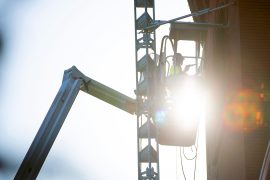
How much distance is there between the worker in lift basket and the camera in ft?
29.3

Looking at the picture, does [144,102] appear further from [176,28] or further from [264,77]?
[264,77]

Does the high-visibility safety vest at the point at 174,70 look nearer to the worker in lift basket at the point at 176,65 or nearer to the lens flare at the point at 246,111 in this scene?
the worker in lift basket at the point at 176,65

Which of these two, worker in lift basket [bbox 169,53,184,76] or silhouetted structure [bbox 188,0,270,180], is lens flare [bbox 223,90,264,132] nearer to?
silhouetted structure [bbox 188,0,270,180]

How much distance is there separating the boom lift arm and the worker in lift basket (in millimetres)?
2206

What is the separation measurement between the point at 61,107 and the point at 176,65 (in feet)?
10.1

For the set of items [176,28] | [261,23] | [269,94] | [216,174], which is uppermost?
[176,28]

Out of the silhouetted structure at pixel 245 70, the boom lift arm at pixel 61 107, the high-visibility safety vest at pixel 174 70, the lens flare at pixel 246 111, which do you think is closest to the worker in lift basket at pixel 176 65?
the high-visibility safety vest at pixel 174 70

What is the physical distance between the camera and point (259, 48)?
782cm

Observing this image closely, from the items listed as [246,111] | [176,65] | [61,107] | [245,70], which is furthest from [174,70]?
[61,107]

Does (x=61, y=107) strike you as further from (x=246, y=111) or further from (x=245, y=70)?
(x=246, y=111)

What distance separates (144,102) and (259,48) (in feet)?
10.3

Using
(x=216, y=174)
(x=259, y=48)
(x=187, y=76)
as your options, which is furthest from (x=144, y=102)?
(x=259, y=48)

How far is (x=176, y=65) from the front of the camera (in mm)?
8977

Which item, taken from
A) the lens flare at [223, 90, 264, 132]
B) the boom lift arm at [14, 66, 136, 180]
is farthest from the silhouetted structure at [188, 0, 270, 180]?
the boom lift arm at [14, 66, 136, 180]
